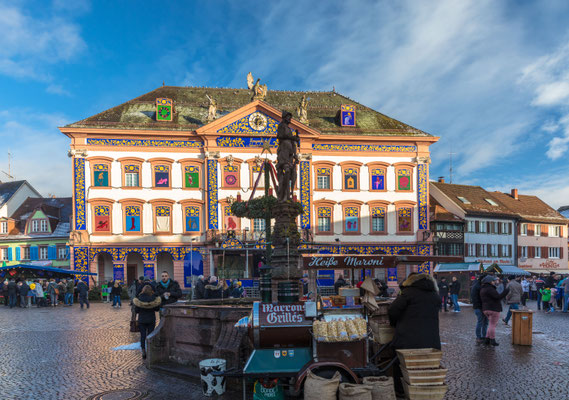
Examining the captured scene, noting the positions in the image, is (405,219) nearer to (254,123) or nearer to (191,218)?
(254,123)

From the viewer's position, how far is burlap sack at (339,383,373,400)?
6652 millimetres

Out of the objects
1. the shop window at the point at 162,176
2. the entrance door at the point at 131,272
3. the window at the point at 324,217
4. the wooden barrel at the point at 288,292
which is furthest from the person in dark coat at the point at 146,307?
the entrance door at the point at 131,272

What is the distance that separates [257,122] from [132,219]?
36.7 feet

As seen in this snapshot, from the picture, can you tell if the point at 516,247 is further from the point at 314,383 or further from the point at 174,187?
the point at 314,383

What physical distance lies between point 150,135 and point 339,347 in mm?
32622

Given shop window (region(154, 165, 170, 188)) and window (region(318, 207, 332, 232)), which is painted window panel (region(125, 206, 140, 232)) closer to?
shop window (region(154, 165, 170, 188))

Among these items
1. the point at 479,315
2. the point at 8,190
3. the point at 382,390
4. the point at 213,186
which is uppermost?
the point at 8,190

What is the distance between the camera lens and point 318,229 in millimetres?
39094

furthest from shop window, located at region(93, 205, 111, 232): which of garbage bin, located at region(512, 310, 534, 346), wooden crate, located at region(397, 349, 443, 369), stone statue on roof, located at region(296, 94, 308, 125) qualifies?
wooden crate, located at region(397, 349, 443, 369)

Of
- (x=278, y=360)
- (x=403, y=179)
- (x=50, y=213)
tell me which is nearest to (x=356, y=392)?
(x=278, y=360)

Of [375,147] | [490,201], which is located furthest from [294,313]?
[490,201]

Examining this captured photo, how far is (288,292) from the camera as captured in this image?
35.8 feet

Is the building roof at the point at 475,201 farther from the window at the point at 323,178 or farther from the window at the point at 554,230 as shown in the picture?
the window at the point at 323,178

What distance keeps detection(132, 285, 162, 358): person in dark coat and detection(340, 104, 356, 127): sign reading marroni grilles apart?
104ft
